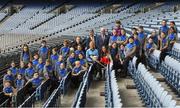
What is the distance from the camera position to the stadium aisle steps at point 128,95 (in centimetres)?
634

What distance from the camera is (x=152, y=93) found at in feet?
17.8

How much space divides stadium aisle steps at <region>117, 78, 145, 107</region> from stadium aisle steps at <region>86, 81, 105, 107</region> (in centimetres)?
38

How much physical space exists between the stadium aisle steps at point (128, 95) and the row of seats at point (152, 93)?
0.11 metres

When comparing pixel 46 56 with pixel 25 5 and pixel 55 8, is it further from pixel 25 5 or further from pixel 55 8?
pixel 25 5

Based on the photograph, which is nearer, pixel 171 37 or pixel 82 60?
pixel 82 60

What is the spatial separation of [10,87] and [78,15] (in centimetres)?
2256

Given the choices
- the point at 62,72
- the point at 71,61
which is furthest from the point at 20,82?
the point at 71,61

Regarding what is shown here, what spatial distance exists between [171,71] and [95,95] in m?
1.55

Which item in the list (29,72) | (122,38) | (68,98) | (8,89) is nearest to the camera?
(68,98)

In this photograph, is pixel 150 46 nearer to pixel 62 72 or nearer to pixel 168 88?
pixel 62 72

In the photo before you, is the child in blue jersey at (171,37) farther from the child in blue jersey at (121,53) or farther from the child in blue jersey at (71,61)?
the child in blue jersey at (71,61)

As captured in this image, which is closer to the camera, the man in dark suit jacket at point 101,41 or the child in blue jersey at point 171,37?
the child in blue jersey at point 171,37

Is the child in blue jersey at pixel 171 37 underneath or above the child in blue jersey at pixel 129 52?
above

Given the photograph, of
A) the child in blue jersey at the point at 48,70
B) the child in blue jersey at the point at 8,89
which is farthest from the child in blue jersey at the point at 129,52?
the child in blue jersey at the point at 8,89
